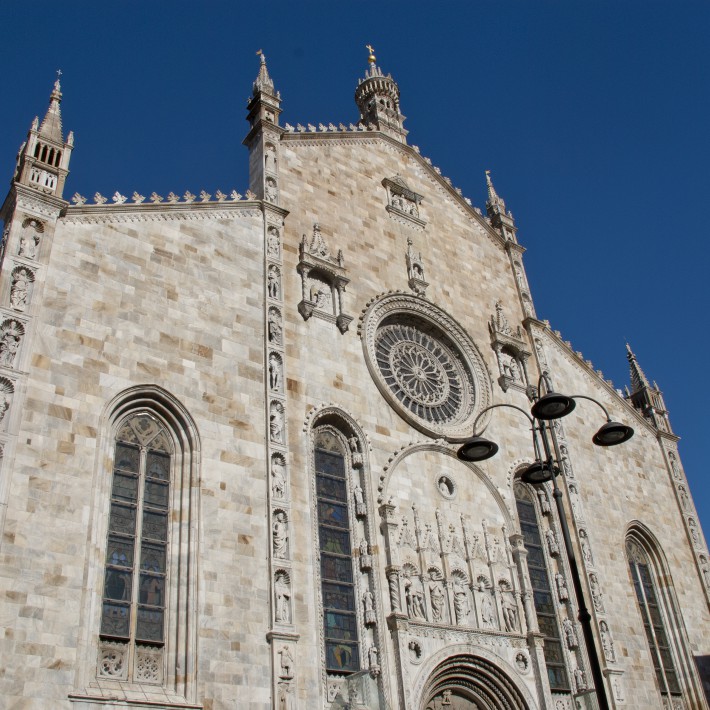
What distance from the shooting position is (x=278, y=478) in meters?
19.0

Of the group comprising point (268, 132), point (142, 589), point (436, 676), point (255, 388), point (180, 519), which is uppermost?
point (268, 132)

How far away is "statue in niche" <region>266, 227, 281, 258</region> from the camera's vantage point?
2244cm

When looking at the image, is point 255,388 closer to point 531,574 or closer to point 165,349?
point 165,349

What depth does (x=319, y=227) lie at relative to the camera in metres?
24.5

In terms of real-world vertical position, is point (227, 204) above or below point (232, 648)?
above

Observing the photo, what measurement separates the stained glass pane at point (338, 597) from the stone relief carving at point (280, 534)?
1492 millimetres

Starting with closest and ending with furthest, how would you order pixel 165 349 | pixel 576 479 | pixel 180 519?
pixel 180 519, pixel 165 349, pixel 576 479

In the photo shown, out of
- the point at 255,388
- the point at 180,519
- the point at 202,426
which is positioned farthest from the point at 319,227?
the point at 180,519

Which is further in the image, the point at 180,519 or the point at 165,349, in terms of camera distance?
the point at 165,349

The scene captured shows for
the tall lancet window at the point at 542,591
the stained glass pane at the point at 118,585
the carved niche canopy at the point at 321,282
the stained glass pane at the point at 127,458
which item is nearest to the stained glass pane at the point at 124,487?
the stained glass pane at the point at 127,458

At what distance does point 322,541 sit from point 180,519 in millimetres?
3584

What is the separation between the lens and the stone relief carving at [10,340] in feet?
54.0

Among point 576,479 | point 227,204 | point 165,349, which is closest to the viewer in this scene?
point 165,349

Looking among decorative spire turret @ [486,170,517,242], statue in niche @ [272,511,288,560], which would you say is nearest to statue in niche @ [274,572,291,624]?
statue in niche @ [272,511,288,560]
